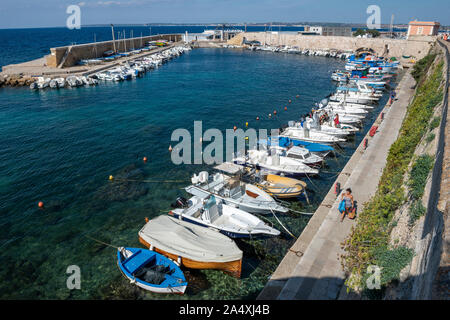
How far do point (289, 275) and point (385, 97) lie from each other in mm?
47804

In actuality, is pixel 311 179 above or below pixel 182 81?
below

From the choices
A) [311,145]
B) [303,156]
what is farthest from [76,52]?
[303,156]

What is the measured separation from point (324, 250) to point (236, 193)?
25.1 ft

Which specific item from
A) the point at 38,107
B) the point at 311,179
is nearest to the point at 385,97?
the point at 311,179

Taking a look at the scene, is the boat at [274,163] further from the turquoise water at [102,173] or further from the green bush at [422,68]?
the green bush at [422,68]

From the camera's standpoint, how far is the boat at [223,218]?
57.3 feet

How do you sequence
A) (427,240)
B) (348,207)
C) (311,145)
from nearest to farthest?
(427,240) → (348,207) → (311,145)

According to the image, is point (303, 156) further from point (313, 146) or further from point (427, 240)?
point (427, 240)

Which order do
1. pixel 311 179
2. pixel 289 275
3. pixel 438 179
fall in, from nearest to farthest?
pixel 438 179
pixel 289 275
pixel 311 179

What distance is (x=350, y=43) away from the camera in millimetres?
105812

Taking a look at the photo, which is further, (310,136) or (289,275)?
(310,136)
